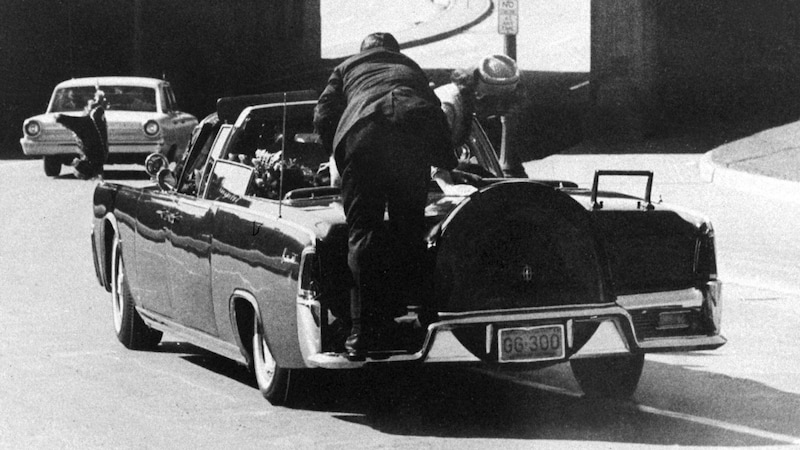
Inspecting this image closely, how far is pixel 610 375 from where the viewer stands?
27.3 ft

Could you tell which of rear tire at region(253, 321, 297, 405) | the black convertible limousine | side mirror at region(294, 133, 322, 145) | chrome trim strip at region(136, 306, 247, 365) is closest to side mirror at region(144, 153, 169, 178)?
chrome trim strip at region(136, 306, 247, 365)

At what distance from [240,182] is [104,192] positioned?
6.91ft

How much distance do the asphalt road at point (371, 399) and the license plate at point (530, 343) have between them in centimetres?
33

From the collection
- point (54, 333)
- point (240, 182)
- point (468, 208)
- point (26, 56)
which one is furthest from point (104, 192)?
point (26, 56)

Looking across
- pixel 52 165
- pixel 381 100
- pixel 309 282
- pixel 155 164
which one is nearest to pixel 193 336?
pixel 155 164

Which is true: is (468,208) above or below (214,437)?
above

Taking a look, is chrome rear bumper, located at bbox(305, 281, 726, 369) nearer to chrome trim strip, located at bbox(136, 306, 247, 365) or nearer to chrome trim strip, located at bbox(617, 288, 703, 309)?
chrome trim strip, located at bbox(617, 288, 703, 309)

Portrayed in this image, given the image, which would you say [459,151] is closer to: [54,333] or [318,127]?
[318,127]

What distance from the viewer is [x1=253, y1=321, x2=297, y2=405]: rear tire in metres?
7.93

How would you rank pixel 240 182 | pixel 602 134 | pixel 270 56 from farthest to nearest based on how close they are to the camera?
pixel 270 56
pixel 602 134
pixel 240 182

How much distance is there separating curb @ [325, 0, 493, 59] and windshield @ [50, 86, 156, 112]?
27.5m

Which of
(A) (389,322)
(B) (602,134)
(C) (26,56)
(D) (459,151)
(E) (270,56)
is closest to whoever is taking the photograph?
(A) (389,322)

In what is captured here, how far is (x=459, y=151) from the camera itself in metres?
9.31

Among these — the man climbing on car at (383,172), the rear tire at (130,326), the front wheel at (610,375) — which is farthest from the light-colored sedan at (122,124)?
the man climbing on car at (383,172)
